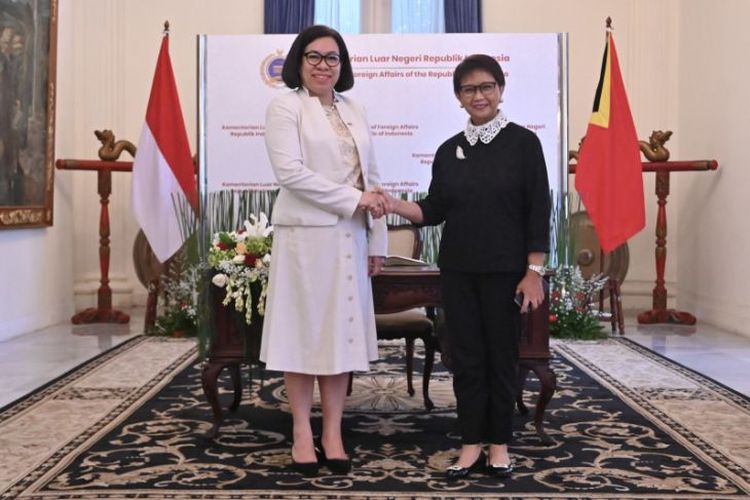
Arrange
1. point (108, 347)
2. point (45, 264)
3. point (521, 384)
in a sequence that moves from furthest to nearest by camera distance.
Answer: point (45, 264), point (108, 347), point (521, 384)

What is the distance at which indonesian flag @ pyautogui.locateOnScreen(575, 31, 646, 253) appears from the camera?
6992 mm

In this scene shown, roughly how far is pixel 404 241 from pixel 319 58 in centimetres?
224

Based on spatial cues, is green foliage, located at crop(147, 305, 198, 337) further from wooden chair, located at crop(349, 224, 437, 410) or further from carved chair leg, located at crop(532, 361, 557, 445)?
carved chair leg, located at crop(532, 361, 557, 445)

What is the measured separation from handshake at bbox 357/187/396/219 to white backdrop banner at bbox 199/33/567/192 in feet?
12.6

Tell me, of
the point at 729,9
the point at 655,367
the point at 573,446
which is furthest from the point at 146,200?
the point at 729,9

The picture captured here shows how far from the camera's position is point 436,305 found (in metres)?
3.72

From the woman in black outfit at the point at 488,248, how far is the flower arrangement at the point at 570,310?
3792 millimetres

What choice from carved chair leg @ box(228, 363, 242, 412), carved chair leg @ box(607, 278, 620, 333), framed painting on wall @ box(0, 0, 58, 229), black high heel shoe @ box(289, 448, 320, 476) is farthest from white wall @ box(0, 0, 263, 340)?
black high heel shoe @ box(289, 448, 320, 476)

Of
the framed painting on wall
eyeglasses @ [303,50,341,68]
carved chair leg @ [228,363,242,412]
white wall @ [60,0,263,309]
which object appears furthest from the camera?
white wall @ [60,0,263,309]

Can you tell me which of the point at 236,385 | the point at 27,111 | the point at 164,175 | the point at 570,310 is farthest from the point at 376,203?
the point at 27,111

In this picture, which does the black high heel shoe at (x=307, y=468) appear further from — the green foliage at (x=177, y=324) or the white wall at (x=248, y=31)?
the white wall at (x=248, y=31)

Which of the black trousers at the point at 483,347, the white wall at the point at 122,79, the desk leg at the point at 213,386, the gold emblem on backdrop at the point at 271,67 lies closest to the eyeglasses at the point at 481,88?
the black trousers at the point at 483,347

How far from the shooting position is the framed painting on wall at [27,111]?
6762 mm

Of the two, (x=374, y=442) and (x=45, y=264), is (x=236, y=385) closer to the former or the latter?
(x=374, y=442)
